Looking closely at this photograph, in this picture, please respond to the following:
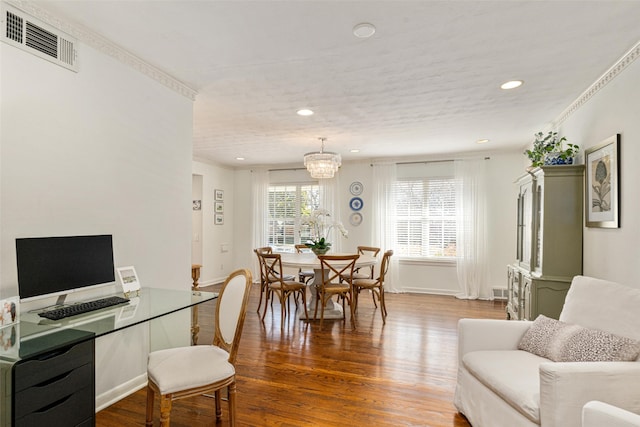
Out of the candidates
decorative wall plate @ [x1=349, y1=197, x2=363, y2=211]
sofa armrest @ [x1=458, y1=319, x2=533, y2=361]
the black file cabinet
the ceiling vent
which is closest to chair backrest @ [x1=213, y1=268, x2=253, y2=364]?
the black file cabinet

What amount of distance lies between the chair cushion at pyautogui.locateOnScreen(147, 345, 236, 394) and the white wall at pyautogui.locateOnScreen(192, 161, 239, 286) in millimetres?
4763

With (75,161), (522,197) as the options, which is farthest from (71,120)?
(522,197)

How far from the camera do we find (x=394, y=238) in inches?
254

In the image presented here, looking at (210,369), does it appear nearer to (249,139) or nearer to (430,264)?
(249,139)

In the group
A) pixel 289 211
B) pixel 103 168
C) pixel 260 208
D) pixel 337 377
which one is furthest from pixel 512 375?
pixel 260 208

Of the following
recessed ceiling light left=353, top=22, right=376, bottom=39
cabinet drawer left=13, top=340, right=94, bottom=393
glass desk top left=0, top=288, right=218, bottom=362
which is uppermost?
recessed ceiling light left=353, top=22, right=376, bottom=39

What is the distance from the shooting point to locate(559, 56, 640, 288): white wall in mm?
2434

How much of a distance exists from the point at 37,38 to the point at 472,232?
5977mm

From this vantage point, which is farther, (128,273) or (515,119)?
(515,119)

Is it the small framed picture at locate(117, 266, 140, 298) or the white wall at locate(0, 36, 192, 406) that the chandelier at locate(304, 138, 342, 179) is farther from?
the small framed picture at locate(117, 266, 140, 298)

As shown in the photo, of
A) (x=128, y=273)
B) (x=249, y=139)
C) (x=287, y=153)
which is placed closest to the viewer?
(x=128, y=273)

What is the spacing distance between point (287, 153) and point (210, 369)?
15.1 feet

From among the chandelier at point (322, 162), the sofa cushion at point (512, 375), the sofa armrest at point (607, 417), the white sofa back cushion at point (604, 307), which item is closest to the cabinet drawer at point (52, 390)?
the sofa cushion at point (512, 375)

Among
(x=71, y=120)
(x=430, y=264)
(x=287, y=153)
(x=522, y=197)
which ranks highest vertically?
(x=287, y=153)
